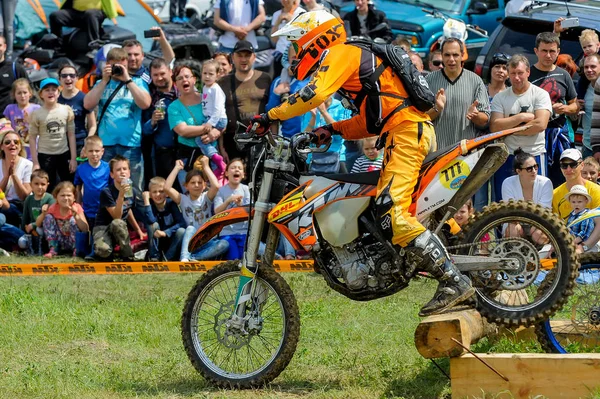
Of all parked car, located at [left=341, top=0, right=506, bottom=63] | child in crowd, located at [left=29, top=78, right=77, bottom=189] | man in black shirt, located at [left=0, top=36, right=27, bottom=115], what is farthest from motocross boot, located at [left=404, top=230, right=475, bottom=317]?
parked car, located at [left=341, top=0, right=506, bottom=63]

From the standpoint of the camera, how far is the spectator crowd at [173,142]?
12031 mm

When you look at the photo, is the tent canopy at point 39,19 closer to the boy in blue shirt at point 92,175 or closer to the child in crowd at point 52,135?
the child in crowd at point 52,135

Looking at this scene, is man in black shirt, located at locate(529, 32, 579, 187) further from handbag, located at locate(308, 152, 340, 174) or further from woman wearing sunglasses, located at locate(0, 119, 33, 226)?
woman wearing sunglasses, located at locate(0, 119, 33, 226)

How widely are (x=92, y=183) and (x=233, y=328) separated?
20.8 feet

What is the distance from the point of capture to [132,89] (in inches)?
531

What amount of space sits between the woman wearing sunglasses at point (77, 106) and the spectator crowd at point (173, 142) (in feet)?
0.05

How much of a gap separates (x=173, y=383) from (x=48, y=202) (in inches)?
253

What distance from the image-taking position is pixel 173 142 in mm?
13648

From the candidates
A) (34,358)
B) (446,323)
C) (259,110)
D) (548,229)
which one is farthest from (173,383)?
(259,110)

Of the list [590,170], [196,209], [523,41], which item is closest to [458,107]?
[590,170]

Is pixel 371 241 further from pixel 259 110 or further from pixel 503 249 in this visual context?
pixel 259 110

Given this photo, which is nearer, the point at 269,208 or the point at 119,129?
the point at 269,208

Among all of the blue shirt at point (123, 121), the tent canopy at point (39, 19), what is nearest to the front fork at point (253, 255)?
the blue shirt at point (123, 121)

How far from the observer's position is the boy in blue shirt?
13.3 m
